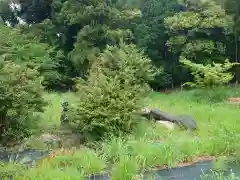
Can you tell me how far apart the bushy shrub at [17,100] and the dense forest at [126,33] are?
851cm

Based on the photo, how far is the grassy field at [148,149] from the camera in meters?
8.98

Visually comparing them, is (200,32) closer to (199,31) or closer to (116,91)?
(199,31)

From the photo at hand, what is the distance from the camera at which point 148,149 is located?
10.8 meters

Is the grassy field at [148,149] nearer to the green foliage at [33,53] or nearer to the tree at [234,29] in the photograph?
the green foliage at [33,53]

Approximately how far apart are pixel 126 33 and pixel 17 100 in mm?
12965

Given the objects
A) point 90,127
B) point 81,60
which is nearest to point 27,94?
point 90,127

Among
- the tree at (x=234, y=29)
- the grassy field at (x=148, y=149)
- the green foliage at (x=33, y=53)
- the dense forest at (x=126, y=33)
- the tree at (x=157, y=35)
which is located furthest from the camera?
the tree at (x=157, y=35)

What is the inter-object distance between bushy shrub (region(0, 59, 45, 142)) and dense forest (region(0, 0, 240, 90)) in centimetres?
851

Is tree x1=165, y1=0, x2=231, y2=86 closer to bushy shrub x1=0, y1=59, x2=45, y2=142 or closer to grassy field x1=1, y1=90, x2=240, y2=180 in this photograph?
grassy field x1=1, y1=90, x2=240, y2=180

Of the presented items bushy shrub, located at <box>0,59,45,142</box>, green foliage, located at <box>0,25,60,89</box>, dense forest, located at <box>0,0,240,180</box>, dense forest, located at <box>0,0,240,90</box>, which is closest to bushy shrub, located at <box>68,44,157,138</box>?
dense forest, located at <box>0,0,240,180</box>

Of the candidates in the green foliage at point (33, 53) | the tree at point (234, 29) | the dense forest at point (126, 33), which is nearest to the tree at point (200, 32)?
the dense forest at point (126, 33)

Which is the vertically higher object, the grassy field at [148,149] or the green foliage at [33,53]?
the green foliage at [33,53]

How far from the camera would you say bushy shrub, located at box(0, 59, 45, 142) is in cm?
1231

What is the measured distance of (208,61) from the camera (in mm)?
24578
